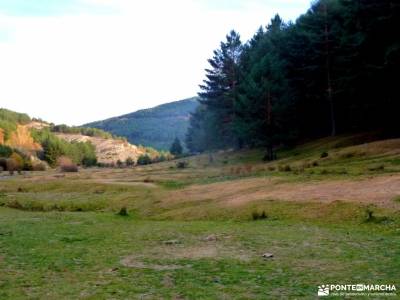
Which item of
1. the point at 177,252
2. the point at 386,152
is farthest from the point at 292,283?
the point at 386,152

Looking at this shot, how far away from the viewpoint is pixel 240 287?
10.1 m

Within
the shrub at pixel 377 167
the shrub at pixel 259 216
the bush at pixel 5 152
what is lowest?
the shrub at pixel 259 216

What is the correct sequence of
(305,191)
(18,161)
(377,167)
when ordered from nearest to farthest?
(305,191)
(377,167)
(18,161)

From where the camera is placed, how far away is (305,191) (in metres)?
25.5

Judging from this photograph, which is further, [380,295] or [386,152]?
[386,152]

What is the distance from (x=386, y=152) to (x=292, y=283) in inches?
1163

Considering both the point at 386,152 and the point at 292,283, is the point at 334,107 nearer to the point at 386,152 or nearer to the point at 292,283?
the point at 386,152

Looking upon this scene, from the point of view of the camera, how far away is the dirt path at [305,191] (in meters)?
21.8

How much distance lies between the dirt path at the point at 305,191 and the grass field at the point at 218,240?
3.0 inches

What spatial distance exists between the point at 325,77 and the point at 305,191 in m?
38.0

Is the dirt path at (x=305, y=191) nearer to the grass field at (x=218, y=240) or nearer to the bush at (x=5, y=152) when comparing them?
the grass field at (x=218, y=240)

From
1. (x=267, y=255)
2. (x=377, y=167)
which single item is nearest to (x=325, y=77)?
(x=377, y=167)

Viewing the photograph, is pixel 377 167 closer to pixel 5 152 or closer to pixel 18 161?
pixel 18 161

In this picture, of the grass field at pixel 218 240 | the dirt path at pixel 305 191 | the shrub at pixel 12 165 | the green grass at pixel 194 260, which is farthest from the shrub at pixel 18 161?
the green grass at pixel 194 260
